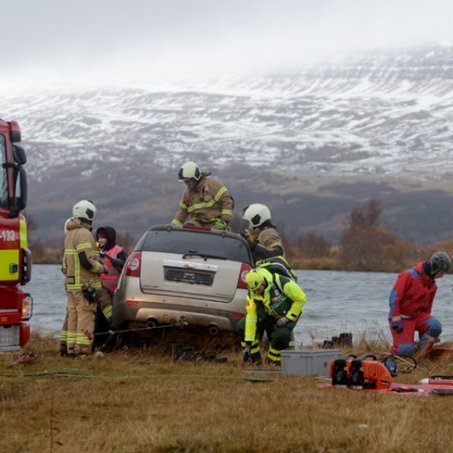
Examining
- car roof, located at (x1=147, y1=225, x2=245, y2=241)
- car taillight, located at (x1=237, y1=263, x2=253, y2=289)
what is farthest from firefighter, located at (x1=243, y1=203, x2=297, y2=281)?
car roof, located at (x1=147, y1=225, x2=245, y2=241)

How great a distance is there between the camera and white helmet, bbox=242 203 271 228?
48.7 ft

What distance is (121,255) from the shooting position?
616 inches

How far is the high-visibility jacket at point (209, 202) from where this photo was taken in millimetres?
15500

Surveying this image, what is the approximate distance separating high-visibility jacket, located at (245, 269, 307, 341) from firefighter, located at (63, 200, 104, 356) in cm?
196

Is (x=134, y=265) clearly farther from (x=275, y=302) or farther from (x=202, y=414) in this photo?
(x=202, y=414)

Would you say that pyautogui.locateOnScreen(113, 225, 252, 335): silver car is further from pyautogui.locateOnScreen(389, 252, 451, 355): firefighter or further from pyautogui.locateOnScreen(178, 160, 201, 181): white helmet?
pyautogui.locateOnScreen(389, 252, 451, 355): firefighter

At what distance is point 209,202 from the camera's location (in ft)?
51.0

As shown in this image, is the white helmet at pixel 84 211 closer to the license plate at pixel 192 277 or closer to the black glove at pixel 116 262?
the license plate at pixel 192 277

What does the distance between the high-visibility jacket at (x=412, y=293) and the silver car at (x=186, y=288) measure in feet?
6.51

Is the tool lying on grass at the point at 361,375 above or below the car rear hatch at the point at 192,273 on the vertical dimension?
below

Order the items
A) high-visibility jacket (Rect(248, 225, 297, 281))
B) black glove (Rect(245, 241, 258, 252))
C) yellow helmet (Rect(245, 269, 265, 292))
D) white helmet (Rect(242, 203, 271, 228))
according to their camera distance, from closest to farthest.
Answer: yellow helmet (Rect(245, 269, 265, 292)) < high-visibility jacket (Rect(248, 225, 297, 281)) < black glove (Rect(245, 241, 258, 252)) < white helmet (Rect(242, 203, 271, 228))

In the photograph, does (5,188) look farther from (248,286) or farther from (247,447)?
(247,447)

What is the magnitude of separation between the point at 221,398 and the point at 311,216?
182 meters

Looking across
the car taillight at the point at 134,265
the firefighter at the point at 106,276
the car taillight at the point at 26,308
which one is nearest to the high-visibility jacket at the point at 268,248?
the car taillight at the point at 134,265
